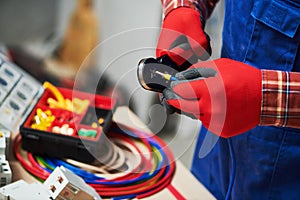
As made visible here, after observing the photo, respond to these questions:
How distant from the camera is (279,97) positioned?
71cm

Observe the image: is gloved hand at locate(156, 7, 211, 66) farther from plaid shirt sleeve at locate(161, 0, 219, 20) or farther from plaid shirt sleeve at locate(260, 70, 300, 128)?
plaid shirt sleeve at locate(260, 70, 300, 128)

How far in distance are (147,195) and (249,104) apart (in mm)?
288

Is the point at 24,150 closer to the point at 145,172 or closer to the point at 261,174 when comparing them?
the point at 145,172

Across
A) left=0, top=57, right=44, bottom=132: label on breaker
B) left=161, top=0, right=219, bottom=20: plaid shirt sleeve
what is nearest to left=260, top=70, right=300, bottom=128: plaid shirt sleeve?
left=161, top=0, right=219, bottom=20: plaid shirt sleeve

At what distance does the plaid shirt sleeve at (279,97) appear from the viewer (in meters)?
0.71

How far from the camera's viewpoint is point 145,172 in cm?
93

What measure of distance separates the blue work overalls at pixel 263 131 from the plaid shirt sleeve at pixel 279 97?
93 millimetres

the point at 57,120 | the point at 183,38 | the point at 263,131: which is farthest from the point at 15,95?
the point at 263,131

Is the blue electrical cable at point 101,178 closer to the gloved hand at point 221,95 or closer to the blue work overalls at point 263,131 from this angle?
the blue work overalls at point 263,131

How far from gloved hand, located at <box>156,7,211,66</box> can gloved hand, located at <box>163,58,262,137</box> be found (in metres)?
0.10

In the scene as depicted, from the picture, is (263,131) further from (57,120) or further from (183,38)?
(57,120)

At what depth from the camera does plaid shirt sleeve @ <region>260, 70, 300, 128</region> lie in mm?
705

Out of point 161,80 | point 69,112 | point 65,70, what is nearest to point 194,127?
point 161,80

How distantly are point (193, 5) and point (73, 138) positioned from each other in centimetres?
32
